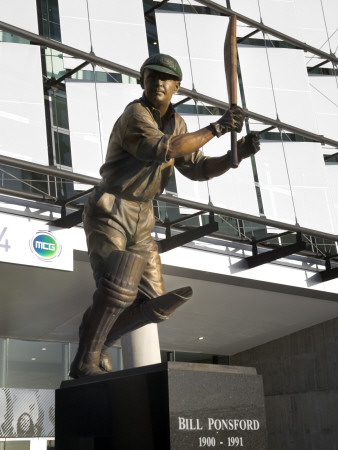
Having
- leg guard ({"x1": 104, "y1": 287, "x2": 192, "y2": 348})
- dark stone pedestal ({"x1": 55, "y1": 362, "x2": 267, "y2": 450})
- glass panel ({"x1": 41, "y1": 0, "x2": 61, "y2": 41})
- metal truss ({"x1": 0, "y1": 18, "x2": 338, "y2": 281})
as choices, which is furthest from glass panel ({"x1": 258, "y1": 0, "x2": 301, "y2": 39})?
dark stone pedestal ({"x1": 55, "y1": 362, "x2": 267, "y2": 450})

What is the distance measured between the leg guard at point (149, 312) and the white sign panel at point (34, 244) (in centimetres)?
906

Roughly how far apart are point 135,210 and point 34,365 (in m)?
15.5

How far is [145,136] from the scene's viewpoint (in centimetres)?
479

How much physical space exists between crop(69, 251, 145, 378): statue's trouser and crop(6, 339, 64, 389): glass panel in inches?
588

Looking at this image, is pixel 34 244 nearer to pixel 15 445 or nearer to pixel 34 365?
pixel 15 445

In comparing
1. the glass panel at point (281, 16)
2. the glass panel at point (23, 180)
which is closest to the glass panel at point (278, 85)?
the glass panel at point (281, 16)

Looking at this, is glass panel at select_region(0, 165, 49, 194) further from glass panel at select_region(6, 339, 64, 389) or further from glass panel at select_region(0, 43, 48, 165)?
glass panel at select_region(6, 339, 64, 389)

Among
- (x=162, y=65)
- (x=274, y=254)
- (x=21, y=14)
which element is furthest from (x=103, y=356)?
(x=274, y=254)

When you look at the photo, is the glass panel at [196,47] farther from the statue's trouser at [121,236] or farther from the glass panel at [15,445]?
the statue's trouser at [121,236]

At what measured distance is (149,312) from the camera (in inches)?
197

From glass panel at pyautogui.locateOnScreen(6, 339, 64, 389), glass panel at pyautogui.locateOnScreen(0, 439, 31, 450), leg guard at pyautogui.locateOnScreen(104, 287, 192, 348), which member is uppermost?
glass panel at pyautogui.locateOnScreen(6, 339, 64, 389)

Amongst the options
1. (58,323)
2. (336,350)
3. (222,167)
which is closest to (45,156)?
(58,323)

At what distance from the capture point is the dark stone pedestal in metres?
4.43

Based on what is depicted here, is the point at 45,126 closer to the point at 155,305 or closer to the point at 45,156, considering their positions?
the point at 45,156
